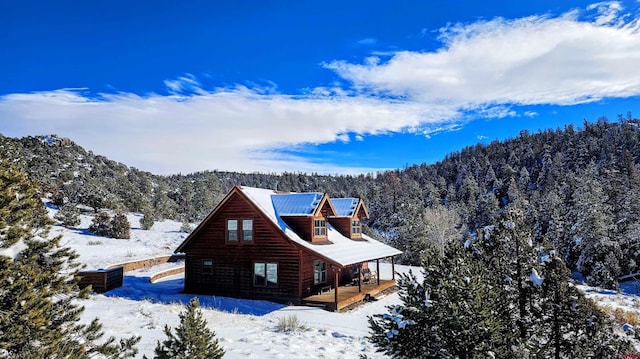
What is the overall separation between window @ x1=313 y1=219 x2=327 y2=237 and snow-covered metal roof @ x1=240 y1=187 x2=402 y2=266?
2.29 ft

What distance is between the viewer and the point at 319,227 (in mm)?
23656

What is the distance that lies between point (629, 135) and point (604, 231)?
75.0 m

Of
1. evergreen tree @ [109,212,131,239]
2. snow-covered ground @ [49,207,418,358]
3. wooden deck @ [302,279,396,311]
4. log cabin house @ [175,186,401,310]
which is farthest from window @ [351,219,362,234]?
evergreen tree @ [109,212,131,239]

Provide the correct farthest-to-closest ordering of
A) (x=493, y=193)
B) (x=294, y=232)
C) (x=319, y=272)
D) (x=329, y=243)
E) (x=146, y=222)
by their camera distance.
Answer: (x=493, y=193)
(x=146, y=222)
(x=319, y=272)
(x=329, y=243)
(x=294, y=232)

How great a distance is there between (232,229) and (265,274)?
3238 millimetres

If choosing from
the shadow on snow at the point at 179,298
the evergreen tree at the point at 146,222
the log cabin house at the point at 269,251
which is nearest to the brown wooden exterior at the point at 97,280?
the shadow on snow at the point at 179,298

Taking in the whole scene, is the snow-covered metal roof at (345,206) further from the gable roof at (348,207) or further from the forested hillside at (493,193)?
the forested hillside at (493,193)

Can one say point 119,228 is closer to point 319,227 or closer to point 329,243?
point 319,227

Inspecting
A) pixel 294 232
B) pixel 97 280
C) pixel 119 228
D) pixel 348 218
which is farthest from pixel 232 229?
pixel 119 228

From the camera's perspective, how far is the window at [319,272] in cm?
2339

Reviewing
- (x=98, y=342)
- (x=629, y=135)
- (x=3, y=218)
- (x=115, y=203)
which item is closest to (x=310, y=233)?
(x=98, y=342)

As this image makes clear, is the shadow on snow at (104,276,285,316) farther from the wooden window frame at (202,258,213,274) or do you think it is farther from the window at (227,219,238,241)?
the window at (227,219,238,241)

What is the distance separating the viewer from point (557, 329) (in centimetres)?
637

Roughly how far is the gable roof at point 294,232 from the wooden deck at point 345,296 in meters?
2.02
